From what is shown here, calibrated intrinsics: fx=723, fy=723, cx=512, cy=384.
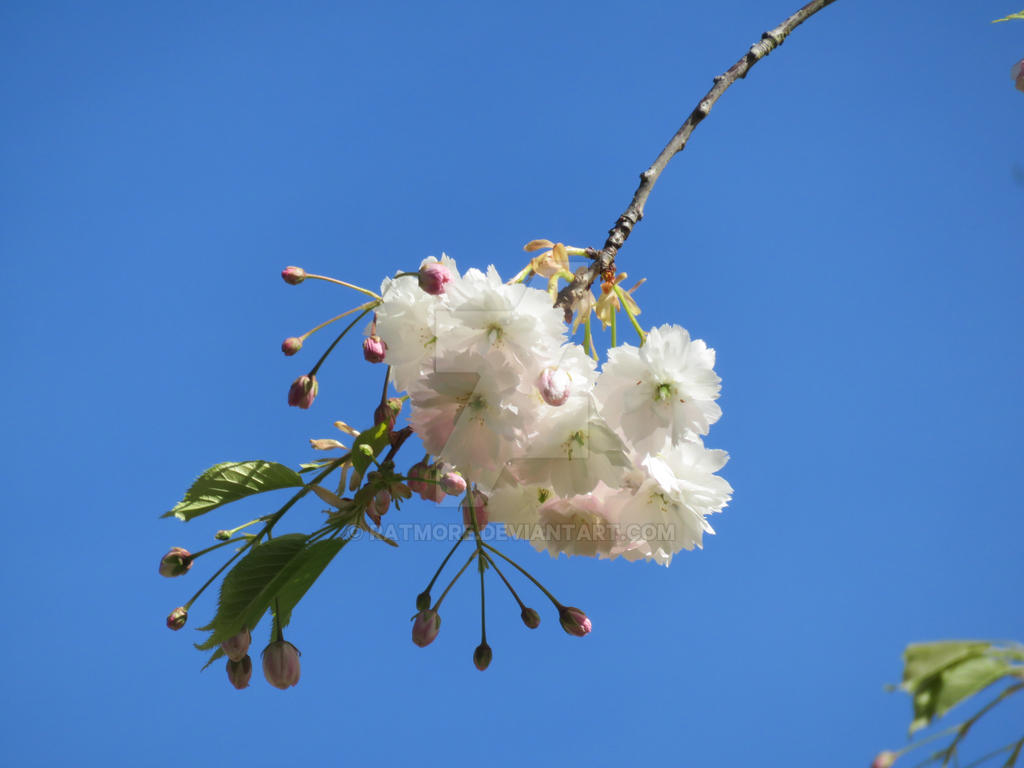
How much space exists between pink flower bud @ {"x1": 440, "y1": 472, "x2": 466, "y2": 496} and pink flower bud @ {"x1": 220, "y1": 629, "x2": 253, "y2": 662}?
0.47 metres

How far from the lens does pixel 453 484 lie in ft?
4.41

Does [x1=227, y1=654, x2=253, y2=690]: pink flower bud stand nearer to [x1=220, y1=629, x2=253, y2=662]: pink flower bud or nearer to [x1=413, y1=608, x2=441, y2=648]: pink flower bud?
[x1=220, y1=629, x2=253, y2=662]: pink flower bud

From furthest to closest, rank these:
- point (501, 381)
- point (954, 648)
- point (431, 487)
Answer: point (431, 487) → point (501, 381) → point (954, 648)

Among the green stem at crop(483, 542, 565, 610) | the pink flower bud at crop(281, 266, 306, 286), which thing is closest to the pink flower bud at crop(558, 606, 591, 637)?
the green stem at crop(483, 542, 565, 610)

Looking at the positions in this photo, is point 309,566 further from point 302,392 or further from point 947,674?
point 947,674

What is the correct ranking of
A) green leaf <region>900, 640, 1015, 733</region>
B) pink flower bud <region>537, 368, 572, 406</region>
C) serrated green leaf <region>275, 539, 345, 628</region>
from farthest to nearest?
serrated green leaf <region>275, 539, 345, 628</region> < pink flower bud <region>537, 368, 572, 406</region> < green leaf <region>900, 640, 1015, 733</region>

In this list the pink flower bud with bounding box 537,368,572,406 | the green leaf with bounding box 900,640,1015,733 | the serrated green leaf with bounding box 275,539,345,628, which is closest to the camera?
the green leaf with bounding box 900,640,1015,733

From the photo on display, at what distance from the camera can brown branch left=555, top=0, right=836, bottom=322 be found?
1.39 m

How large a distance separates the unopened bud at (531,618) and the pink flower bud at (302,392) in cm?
67

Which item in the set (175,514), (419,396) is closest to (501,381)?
(419,396)

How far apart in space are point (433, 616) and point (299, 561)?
0.38 meters

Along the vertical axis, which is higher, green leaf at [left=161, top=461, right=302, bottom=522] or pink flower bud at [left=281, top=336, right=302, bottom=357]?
pink flower bud at [left=281, top=336, right=302, bottom=357]

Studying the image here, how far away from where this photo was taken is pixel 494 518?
4.76 feet

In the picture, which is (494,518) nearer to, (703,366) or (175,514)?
(703,366)
